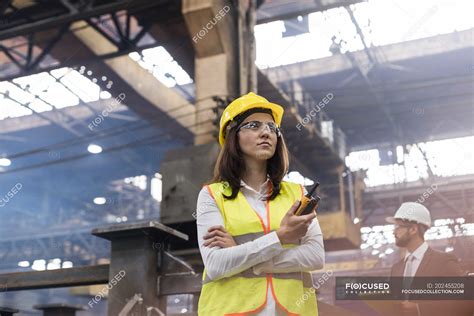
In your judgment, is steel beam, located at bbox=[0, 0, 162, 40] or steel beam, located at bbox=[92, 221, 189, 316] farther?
steel beam, located at bbox=[0, 0, 162, 40]

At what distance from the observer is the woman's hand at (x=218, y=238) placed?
1.85 meters

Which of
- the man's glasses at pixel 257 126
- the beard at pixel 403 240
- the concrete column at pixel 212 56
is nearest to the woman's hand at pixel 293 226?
Answer: the man's glasses at pixel 257 126

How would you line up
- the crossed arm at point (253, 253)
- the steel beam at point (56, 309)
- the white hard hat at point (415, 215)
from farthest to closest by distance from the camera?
the white hard hat at point (415, 215)
the steel beam at point (56, 309)
the crossed arm at point (253, 253)

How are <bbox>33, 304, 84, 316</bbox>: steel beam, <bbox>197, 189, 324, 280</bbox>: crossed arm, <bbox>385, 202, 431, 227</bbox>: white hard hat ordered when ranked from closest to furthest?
<bbox>197, 189, 324, 280</bbox>: crossed arm → <bbox>33, 304, 84, 316</bbox>: steel beam → <bbox>385, 202, 431, 227</bbox>: white hard hat

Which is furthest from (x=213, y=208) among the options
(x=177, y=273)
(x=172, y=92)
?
(x=172, y=92)

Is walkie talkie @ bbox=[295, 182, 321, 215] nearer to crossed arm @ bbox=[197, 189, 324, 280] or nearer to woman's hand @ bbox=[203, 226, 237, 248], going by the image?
crossed arm @ bbox=[197, 189, 324, 280]

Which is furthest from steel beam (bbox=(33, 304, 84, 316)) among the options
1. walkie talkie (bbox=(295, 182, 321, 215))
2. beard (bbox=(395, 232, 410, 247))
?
walkie talkie (bbox=(295, 182, 321, 215))

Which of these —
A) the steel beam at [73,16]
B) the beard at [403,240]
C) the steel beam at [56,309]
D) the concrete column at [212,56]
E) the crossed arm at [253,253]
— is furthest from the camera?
the steel beam at [73,16]

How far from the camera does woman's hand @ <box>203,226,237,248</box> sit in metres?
1.85

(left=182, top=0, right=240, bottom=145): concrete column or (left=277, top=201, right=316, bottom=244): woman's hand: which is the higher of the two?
(left=182, top=0, right=240, bottom=145): concrete column

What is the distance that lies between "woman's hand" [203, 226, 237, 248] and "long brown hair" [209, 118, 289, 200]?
0.19m

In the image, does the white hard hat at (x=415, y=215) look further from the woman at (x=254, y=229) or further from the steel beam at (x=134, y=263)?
the woman at (x=254, y=229)

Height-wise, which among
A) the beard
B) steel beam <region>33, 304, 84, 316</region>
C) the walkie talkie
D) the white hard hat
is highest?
the white hard hat

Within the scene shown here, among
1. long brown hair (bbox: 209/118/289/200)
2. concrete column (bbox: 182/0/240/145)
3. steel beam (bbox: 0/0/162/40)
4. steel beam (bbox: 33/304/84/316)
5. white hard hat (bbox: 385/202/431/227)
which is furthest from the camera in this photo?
steel beam (bbox: 0/0/162/40)
